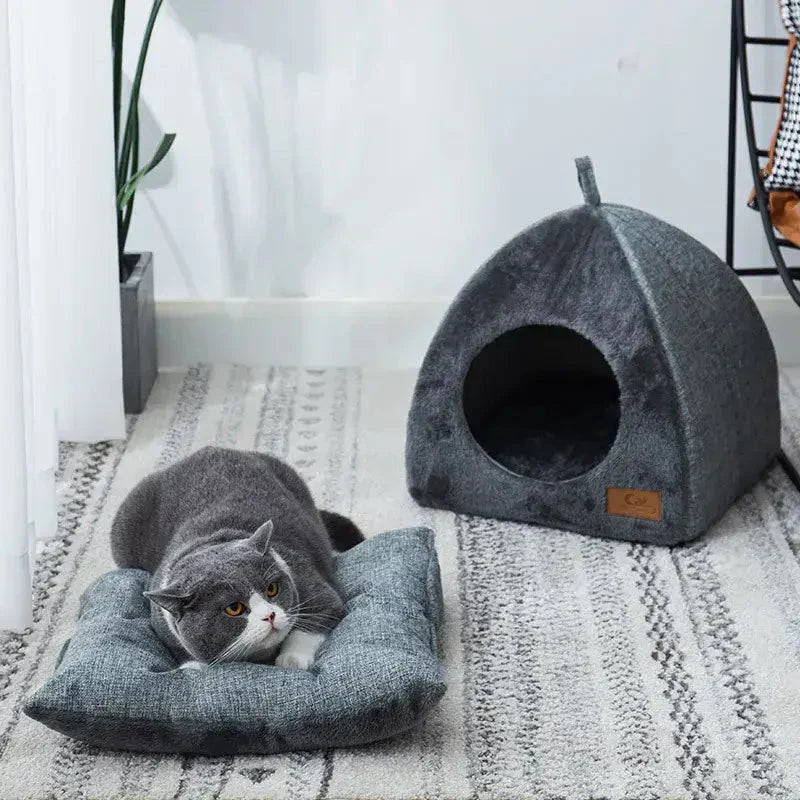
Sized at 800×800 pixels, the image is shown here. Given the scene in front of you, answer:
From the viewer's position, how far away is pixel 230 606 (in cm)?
149

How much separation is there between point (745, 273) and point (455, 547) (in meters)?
0.72

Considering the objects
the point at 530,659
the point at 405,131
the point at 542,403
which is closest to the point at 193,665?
the point at 530,659

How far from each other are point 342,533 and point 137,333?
2.48 feet

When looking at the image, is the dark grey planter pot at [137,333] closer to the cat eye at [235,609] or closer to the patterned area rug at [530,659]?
the patterned area rug at [530,659]

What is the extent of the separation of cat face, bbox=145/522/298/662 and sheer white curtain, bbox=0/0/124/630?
0.27 meters

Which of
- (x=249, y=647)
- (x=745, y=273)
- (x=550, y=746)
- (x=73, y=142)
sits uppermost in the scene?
(x=73, y=142)

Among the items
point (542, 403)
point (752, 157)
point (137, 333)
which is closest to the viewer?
point (752, 157)

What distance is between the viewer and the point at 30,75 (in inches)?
80.0

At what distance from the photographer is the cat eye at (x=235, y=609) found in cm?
149

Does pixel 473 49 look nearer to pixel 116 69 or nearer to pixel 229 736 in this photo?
pixel 116 69

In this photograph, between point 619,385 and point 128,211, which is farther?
point 128,211

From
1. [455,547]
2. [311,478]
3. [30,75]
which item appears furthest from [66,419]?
[455,547]

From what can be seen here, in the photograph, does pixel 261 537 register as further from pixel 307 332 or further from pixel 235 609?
pixel 307 332

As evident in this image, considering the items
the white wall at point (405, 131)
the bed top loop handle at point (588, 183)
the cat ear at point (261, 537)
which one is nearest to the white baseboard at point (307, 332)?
the white wall at point (405, 131)
